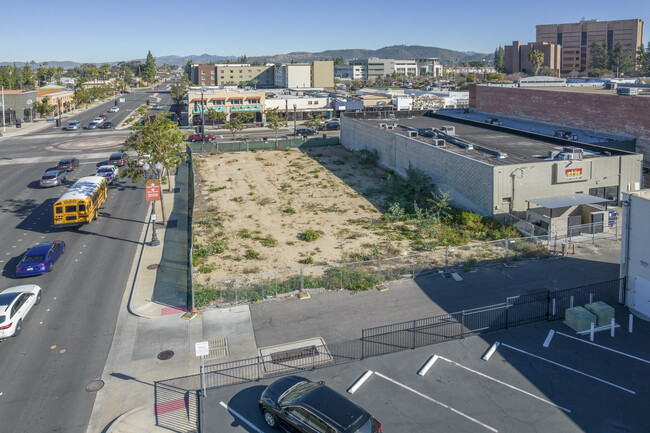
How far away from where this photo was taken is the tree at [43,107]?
311 ft

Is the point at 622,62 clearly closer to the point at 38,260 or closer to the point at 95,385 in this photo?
the point at 38,260

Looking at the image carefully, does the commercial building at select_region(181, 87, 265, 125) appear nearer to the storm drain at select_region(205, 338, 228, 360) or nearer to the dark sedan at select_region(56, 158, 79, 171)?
the dark sedan at select_region(56, 158, 79, 171)

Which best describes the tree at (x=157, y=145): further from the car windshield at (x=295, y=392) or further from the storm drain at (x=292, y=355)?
the car windshield at (x=295, y=392)

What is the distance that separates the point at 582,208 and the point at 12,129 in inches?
3471

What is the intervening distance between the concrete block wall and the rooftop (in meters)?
1.21

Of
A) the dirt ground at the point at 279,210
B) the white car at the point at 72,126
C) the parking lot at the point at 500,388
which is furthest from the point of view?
the white car at the point at 72,126

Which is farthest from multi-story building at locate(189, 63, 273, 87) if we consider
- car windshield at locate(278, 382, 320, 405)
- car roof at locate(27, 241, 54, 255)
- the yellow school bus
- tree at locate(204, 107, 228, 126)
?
car windshield at locate(278, 382, 320, 405)

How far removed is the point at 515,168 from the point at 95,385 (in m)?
26.7

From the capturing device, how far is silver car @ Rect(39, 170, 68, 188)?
44969 millimetres

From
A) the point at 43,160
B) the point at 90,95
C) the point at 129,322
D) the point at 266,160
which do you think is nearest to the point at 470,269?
the point at 129,322

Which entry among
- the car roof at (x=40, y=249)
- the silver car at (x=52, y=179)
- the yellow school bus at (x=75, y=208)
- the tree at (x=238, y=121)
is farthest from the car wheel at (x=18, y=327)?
the tree at (x=238, y=121)

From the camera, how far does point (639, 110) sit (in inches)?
1689

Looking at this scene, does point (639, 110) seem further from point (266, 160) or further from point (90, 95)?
point (90, 95)

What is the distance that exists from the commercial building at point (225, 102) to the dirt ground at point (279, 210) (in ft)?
103
